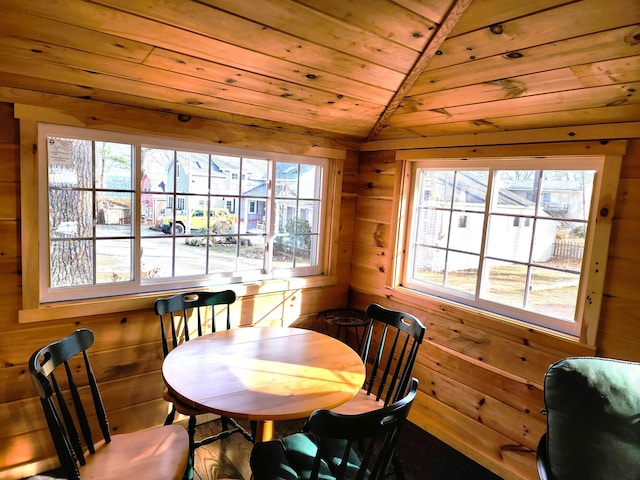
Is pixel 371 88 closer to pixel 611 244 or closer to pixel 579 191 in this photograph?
pixel 579 191

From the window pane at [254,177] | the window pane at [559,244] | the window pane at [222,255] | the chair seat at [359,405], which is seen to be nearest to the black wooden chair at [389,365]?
the chair seat at [359,405]

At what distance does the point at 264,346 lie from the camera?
6.94 feet

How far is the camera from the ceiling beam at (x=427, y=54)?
177 cm

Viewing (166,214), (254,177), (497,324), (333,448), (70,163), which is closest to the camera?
(333,448)

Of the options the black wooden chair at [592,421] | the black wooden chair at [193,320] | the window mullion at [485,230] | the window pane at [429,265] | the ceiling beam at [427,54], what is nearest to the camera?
the black wooden chair at [592,421]

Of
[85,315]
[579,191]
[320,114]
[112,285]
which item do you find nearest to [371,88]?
[320,114]

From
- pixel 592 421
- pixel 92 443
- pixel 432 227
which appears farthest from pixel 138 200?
pixel 592 421

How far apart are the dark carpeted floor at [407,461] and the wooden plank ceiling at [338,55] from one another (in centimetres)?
204

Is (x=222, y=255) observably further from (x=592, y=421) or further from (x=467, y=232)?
(x=592, y=421)

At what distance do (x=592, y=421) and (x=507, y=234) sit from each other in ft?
4.24

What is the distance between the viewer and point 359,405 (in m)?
2.07

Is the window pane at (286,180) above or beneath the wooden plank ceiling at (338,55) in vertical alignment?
beneath

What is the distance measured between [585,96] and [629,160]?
1.22 feet

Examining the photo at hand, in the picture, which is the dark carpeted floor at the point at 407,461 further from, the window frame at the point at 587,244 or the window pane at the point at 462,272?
the window pane at the point at 462,272
